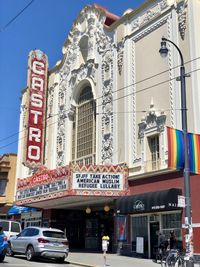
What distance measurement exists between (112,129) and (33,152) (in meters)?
9.10

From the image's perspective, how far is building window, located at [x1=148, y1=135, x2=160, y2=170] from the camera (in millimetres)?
24047

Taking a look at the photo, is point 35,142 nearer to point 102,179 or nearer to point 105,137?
point 105,137

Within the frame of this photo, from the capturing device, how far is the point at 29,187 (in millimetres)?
30500

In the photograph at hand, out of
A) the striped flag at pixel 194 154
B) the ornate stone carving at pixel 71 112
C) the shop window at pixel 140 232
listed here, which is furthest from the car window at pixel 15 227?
the striped flag at pixel 194 154

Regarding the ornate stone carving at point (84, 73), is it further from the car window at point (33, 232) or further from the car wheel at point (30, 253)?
the car wheel at point (30, 253)

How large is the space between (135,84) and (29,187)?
10831 millimetres

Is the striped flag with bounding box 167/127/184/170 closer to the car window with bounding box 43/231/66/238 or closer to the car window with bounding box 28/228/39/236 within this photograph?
the car window with bounding box 43/231/66/238

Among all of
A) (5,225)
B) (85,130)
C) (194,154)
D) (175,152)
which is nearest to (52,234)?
(5,225)

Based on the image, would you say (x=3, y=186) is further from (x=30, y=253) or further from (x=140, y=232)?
(x=30, y=253)

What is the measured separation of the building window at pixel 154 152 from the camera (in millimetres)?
24047

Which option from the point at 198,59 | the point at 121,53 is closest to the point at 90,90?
the point at 121,53

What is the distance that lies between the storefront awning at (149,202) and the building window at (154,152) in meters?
1.97

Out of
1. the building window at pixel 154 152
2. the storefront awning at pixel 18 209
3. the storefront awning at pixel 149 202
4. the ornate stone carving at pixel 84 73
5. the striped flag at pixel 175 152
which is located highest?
the ornate stone carving at pixel 84 73

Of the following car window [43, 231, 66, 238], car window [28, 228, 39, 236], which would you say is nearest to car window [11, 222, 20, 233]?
car window [28, 228, 39, 236]
